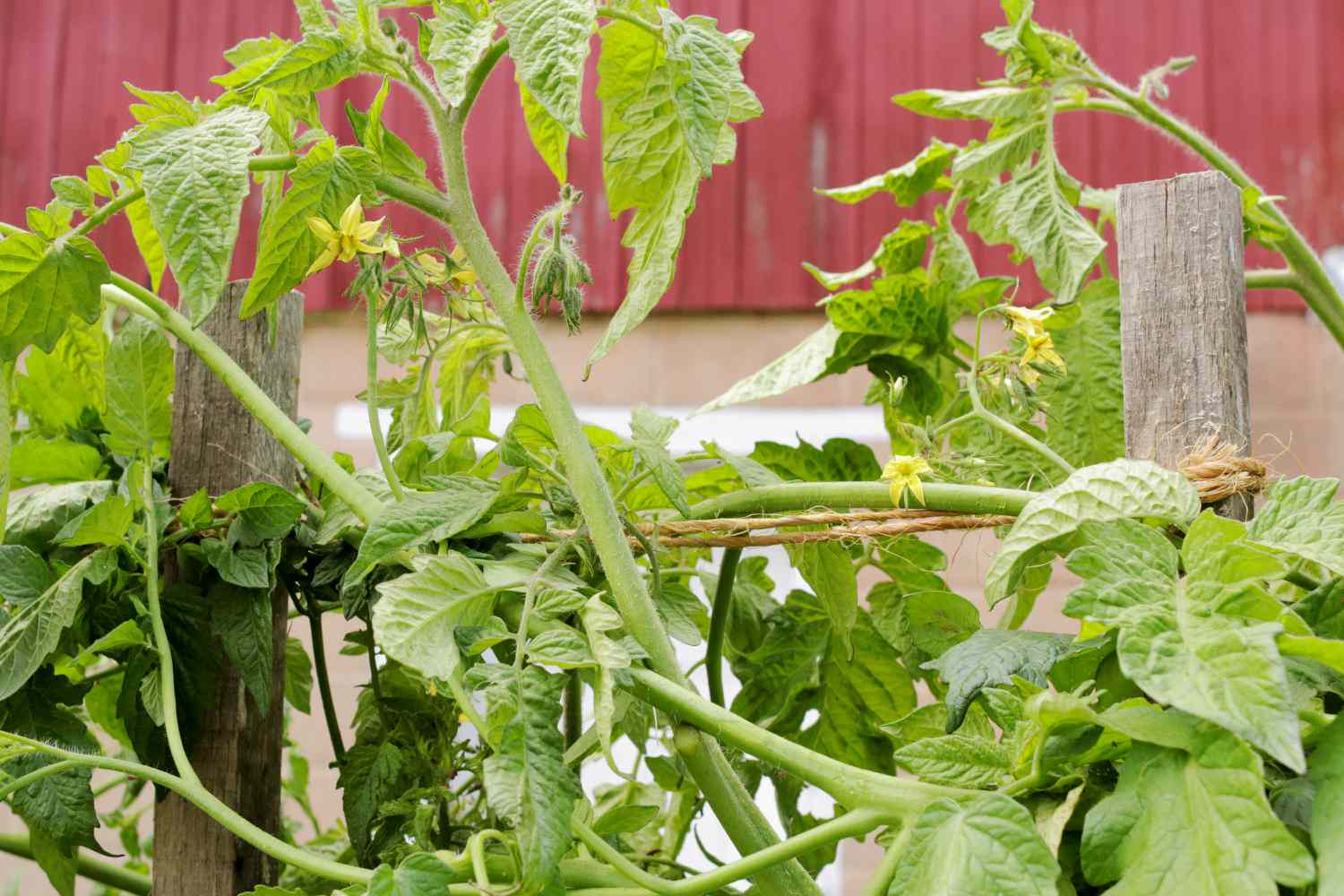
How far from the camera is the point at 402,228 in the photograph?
2018 millimetres

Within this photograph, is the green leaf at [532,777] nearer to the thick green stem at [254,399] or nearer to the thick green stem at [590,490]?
the thick green stem at [590,490]

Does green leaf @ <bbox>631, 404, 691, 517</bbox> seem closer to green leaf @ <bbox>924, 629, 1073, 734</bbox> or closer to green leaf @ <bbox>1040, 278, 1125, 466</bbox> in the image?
green leaf @ <bbox>924, 629, 1073, 734</bbox>

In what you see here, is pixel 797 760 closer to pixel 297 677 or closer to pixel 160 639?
pixel 160 639

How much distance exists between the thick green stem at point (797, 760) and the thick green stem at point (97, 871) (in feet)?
1.68

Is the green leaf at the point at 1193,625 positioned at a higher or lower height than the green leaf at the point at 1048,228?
lower

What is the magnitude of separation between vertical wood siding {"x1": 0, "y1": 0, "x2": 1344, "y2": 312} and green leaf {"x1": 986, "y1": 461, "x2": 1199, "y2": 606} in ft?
5.13

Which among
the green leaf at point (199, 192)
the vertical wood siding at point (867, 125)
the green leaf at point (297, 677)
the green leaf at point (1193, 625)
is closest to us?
the green leaf at point (1193, 625)

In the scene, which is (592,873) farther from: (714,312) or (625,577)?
(714,312)

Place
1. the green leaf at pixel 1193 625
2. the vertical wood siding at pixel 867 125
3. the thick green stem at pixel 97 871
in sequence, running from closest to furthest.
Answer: the green leaf at pixel 1193 625, the thick green stem at pixel 97 871, the vertical wood siding at pixel 867 125

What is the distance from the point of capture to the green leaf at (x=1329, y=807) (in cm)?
45

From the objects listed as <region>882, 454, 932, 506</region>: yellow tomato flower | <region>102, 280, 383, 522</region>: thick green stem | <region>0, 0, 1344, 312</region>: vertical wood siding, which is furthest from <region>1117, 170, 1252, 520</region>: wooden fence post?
<region>0, 0, 1344, 312</region>: vertical wood siding

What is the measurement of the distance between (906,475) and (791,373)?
0.29 metres

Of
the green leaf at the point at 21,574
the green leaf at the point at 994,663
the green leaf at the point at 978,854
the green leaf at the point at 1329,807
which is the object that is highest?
the green leaf at the point at 21,574

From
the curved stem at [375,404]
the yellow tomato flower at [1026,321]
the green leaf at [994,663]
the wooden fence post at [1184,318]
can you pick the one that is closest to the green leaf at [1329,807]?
the green leaf at [994,663]
